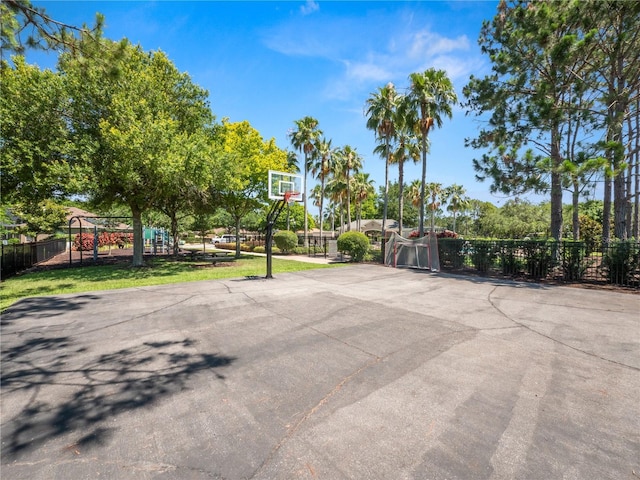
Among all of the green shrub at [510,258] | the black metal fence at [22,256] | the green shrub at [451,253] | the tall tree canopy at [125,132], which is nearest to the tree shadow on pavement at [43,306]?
the tall tree canopy at [125,132]

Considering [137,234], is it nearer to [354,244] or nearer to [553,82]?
[354,244]

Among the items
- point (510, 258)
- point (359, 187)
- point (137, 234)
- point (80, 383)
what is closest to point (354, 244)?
point (510, 258)

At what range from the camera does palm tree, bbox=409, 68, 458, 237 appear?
57.9 ft

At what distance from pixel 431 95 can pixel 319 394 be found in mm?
19445

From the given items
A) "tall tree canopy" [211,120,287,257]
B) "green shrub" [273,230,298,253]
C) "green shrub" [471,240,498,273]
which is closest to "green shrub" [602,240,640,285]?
"green shrub" [471,240,498,273]

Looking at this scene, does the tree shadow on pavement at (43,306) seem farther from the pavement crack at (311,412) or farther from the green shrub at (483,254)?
the green shrub at (483,254)

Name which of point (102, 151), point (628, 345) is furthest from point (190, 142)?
point (628, 345)

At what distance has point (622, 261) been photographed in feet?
31.6

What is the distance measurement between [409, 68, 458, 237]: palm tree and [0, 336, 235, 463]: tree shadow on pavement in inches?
738

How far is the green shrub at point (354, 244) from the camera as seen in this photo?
57.5 feet

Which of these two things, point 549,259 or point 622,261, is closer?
point 622,261

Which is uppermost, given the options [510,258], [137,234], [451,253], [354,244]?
[137,234]

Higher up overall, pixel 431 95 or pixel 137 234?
pixel 431 95

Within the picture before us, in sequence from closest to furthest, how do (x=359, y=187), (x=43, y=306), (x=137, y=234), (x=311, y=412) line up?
1. (x=311, y=412)
2. (x=43, y=306)
3. (x=137, y=234)
4. (x=359, y=187)
